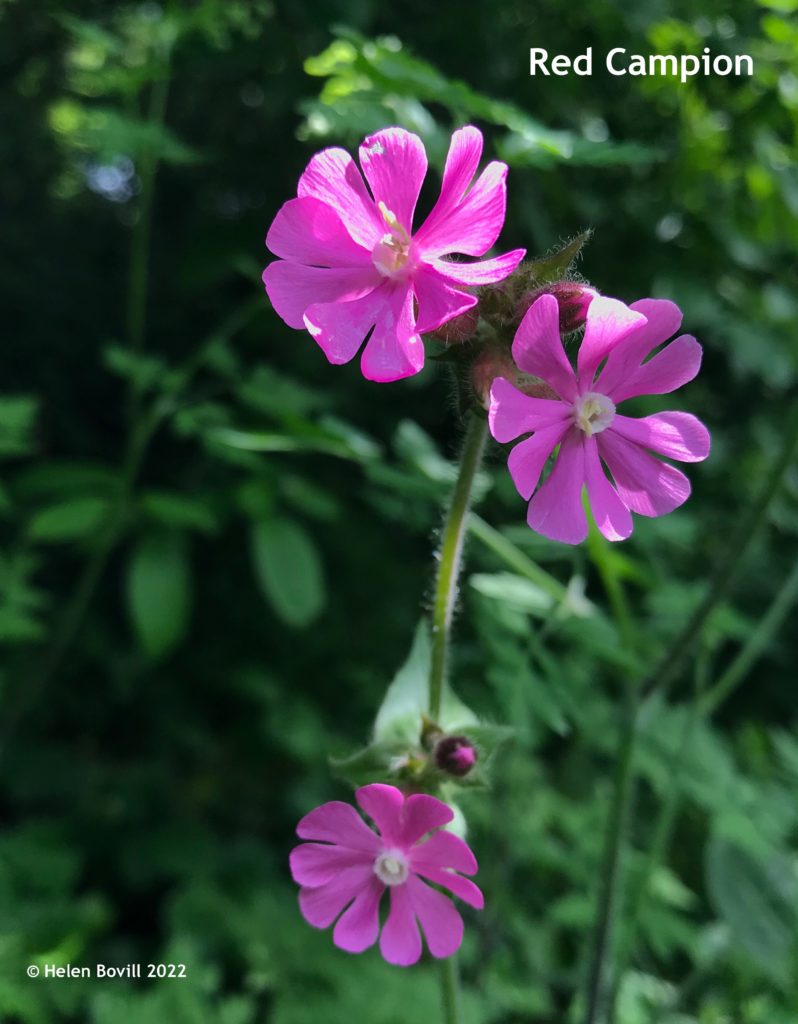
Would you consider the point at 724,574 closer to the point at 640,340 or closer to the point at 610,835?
the point at 610,835

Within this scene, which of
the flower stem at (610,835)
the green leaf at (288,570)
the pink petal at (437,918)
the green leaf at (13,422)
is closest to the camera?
the pink petal at (437,918)

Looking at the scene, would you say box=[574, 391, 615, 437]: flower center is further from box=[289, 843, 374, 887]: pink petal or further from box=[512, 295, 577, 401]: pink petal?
box=[289, 843, 374, 887]: pink petal

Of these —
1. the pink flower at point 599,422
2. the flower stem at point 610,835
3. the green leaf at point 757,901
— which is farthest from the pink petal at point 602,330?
the green leaf at point 757,901

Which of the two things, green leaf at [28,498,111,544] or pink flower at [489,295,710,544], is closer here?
pink flower at [489,295,710,544]

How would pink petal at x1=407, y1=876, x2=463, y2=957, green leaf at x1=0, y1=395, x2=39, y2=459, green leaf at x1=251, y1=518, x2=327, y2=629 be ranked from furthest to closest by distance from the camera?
green leaf at x1=251, y1=518, x2=327, y2=629 < green leaf at x1=0, y1=395, x2=39, y2=459 < pink petal at x1=407, y1=876, x2=463, y2=957

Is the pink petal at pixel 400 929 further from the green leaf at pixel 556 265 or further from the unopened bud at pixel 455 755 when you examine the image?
the green leaf at pixel 556 265

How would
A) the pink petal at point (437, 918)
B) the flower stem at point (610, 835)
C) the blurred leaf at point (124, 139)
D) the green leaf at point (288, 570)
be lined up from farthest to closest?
the green leaf at point (288, 570) < the blurred leaf at point (124, 139) < the flower stem at point (610, 835) < the pink petal at point (437, 918)

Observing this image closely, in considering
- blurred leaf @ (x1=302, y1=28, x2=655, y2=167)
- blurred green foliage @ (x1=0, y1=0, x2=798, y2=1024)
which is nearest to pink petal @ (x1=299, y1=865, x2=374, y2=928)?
blurred green foliage @ (x1=0, y1=0, x2=798, y2=1024)
